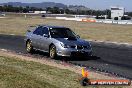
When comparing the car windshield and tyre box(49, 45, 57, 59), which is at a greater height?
the car windshield

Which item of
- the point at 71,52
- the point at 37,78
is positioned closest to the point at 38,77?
the point at 37,78

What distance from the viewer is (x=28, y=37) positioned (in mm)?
20984

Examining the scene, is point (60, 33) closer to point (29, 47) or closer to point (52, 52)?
point (52, 52)

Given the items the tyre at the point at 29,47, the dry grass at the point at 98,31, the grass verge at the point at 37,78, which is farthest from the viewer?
→ the dry grass at the point at 98,31

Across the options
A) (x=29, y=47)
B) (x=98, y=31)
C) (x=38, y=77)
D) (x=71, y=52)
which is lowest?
(x=98, y=31)

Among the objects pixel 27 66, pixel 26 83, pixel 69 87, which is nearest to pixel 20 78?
pixel 26 83

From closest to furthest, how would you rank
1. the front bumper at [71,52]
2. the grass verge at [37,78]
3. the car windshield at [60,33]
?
the grass verge at [37,78], the front bumper at [71,52], the car windshield at [60,33]

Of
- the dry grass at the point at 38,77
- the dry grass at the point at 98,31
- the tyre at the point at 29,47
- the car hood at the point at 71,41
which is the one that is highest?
the car hood at the point at 71,41

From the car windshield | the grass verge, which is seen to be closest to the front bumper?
the car windshield

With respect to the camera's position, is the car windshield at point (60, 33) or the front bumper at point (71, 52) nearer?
the front bumper at point (71, 52)

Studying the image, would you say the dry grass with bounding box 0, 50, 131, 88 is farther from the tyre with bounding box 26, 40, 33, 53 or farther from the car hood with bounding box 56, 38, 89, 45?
the tyre with bounding box 26, 40, 33, 53

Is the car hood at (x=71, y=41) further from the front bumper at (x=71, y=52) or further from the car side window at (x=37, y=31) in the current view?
the car side window at (x=37, y=31)

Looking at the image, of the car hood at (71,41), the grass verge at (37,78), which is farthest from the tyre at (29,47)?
the grass verge at (37,78)

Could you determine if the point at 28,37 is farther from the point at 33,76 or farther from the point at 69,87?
the point at 69,87
